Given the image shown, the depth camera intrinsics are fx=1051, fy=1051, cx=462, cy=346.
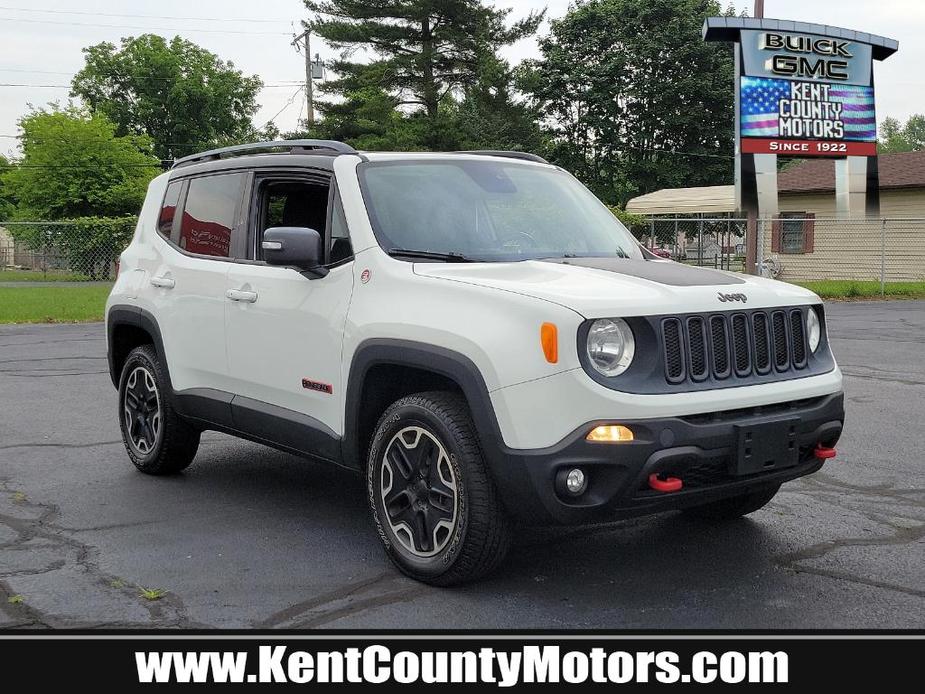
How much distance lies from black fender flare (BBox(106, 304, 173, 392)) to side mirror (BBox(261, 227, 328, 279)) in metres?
1.67

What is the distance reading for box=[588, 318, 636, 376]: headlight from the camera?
13.1 ft

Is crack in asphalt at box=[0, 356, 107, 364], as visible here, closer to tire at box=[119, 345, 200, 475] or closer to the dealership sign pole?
tire at box=[119, 345, 200, 475]

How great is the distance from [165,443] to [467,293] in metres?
2.87

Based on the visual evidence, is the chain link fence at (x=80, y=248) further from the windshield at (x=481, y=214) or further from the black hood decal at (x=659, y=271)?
the black hood decal at (x=659, y=271)

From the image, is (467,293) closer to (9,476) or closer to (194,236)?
(194,236)

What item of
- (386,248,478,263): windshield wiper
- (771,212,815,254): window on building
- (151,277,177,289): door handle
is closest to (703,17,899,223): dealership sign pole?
(771,212,815,254): window on building

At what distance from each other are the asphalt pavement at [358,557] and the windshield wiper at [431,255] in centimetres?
139

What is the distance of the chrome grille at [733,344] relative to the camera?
13.4ft

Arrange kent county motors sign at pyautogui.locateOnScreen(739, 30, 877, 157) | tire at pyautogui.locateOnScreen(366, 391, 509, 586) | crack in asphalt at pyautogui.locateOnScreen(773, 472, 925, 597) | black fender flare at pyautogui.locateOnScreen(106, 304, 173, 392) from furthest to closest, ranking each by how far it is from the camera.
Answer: kent county motors sign at pyautogui.locateOnScreen(739, 30, 877, 157) → black fender flare at pyautogui.locateOnScreen(106, 304, 173, 392) → crack in asphalt at pyautogui.locateOnScreen(773, 472, 925, 597) → tire at pyautogui.locateOnScreen(366, 391, 509, 586)

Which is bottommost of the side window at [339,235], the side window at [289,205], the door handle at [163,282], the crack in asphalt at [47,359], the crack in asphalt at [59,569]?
the crack in asphalt at [59,569]

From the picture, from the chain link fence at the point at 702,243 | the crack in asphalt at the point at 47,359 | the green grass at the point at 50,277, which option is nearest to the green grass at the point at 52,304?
the green grass at the point at 50,277

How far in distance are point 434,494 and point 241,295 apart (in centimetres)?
173

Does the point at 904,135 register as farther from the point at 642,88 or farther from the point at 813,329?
the point at 813,329

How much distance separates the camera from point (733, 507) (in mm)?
5371
